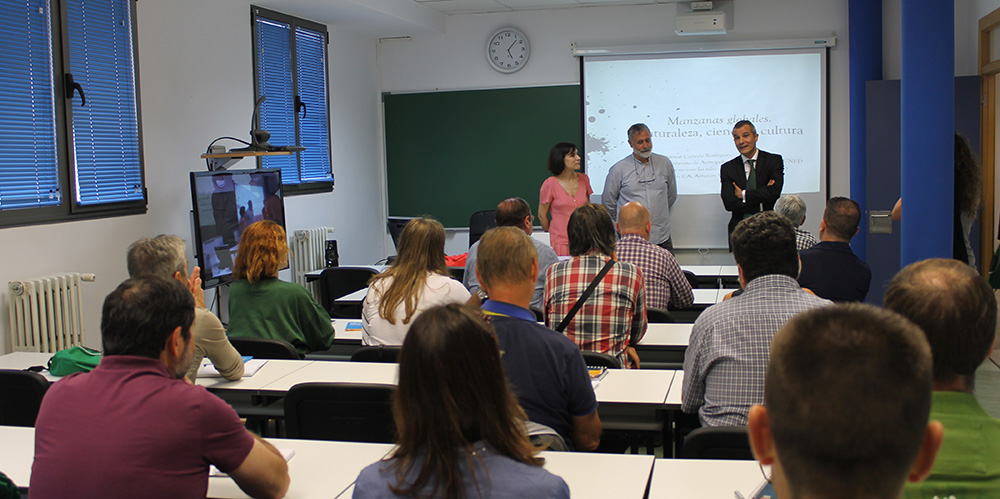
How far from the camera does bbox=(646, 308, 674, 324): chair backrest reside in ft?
13.9

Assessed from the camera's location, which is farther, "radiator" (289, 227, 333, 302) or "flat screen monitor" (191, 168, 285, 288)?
"radiator" (289, 227, 333, 302)

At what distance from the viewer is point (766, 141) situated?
7828 millimetres

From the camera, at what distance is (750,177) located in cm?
710

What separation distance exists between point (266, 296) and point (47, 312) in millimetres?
1604

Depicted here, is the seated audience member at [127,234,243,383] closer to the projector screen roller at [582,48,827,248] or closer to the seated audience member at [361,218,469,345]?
the seated audience member at [361,218,469,345]

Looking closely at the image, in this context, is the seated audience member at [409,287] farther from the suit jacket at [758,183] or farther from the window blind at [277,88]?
the suit jacket at [758,183]

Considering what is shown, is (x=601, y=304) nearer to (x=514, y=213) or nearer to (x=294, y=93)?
(x=514, y=213)

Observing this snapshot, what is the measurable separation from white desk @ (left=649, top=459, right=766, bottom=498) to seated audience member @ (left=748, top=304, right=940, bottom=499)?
1.16m

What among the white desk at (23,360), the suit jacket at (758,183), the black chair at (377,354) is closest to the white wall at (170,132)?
the white desk at (23,360)

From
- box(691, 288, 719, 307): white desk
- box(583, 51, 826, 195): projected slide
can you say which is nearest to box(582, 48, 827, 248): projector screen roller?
box(583, 51, 826, 195): projected slide

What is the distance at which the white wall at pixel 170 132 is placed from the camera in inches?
183

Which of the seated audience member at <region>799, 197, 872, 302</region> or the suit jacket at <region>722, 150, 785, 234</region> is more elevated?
the suit jacket at <region>722, 150, 785, 234</region>

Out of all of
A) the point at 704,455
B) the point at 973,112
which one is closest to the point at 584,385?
the point at 704,455

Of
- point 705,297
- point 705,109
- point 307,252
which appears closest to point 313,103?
point 307,252
